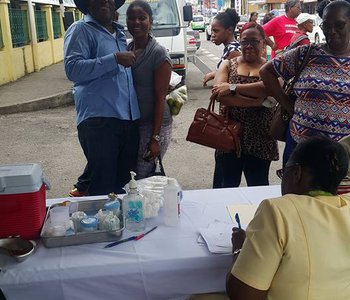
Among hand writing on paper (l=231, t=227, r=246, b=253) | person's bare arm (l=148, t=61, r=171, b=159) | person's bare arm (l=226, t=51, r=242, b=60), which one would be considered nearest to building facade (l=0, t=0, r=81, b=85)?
person's bare arm (l=226, t=51, r=242, b=60)

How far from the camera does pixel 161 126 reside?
9.12 ft

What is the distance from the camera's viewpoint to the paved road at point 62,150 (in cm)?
449

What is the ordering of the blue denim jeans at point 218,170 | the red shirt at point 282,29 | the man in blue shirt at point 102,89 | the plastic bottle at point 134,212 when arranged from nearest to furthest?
the plastic bottle at point 134,212 < the man in blue shirt at point 102,89 < the blue denim jeans at point 218,170 < the red shirt at point 282,29

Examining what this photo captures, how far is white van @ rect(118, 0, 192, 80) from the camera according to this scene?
25.7ft

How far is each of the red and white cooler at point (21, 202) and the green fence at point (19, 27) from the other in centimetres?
972

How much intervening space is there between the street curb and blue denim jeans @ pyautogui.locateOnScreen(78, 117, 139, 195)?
5.73 metres

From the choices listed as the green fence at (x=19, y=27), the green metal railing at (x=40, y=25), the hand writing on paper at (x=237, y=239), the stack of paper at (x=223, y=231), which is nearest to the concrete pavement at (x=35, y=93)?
the green fence at (x=19, y=27)

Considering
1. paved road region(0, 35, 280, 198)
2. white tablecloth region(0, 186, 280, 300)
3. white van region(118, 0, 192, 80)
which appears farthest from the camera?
white van region(118, 0, 192, 80)

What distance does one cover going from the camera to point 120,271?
1.50 meters

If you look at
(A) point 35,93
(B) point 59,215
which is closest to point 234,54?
(B) point 59,215

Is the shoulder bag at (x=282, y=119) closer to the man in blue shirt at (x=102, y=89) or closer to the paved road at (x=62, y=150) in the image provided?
the man in blue shirt at (x=102, y=89)

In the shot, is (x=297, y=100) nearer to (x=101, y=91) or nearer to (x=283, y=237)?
(x=101, y=91)

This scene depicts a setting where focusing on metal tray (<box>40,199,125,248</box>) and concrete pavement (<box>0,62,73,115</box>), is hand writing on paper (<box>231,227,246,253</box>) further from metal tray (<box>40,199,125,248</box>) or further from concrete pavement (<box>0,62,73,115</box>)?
concrete pavement (<box>0,62,73,115</box>)

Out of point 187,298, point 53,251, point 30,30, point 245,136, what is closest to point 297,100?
point 245,136
